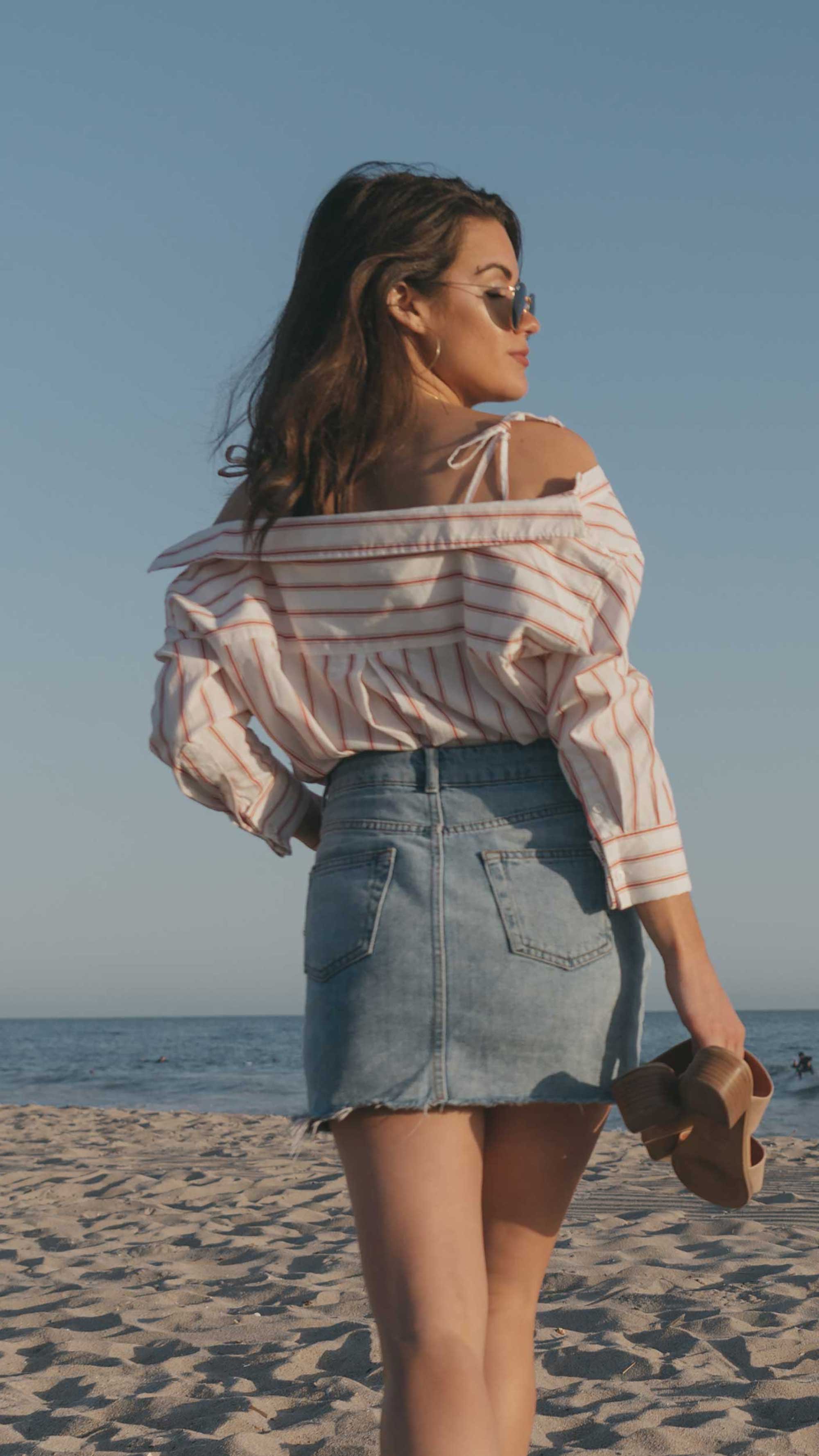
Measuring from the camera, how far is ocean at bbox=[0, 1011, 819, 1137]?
1605cm

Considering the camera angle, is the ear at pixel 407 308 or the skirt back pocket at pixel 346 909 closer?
the skirt back pocket at pixel 346 909

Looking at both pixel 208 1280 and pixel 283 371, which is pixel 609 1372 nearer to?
pixel 208 1280

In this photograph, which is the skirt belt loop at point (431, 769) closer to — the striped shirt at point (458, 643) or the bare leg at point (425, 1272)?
the striped shirt at point (458, 643)

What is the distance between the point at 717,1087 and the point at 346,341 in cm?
107

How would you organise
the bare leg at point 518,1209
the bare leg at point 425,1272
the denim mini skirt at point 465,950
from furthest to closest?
the bare leg at point 518,1209 → the denim mini skirt at point 465,950 → the bare leg at point 425,1272

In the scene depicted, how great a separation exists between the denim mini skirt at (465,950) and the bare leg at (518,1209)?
0.29 feet

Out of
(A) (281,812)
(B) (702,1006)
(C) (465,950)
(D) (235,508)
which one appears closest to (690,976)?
(B) (702,1006)

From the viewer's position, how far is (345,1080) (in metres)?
1.41

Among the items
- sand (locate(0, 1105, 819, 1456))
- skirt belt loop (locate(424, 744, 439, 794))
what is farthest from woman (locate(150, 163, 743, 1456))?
sand (locate(0, 1105, 819, 1456))

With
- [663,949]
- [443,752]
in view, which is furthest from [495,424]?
[663,949]

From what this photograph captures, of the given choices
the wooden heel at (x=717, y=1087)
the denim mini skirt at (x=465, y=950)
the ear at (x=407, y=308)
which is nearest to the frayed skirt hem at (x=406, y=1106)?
the denim mini skirt at (x=465, y=950)

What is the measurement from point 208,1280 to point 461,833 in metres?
3.74

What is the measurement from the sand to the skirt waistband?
194 cm

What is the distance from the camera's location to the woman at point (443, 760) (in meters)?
1.41
